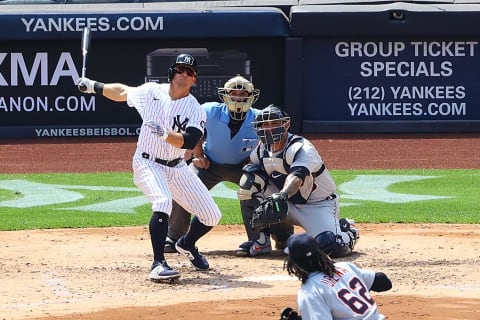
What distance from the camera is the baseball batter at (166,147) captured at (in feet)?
25.5

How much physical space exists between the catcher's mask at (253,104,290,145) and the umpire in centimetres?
85

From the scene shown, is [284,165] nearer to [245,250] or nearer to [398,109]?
[245,250]

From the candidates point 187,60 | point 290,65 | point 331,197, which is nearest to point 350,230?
point 331,197

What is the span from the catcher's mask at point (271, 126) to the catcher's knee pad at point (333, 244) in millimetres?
839

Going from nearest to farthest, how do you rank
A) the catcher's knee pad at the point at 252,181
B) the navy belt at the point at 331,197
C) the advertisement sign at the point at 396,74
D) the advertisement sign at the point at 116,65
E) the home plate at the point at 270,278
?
the home plate at the point at 270,278 < the catcher's knee pad at the point at 252,181 < the navy belt at the point at 331,197 < the advertisement sign at the point at 116,65 < the advertisement sign at the point at 396,74

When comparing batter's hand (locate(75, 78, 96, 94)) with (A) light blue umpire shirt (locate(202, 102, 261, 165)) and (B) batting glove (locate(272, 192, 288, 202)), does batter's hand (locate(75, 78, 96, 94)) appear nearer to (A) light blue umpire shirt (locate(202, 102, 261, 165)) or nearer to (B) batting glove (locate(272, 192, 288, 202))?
(A) light blue umpire shirt (locate(202, 102, 261, 165))

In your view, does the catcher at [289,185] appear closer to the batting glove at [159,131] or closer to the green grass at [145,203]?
the batting glove at [159,131]

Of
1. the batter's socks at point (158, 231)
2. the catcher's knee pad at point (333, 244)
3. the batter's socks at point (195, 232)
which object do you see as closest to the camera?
the catcher's knee pad at point (333, 244)

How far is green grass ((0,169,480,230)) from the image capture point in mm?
11273

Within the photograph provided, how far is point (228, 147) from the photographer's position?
9250mm

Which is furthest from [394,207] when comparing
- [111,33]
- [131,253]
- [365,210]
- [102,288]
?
[111,33]

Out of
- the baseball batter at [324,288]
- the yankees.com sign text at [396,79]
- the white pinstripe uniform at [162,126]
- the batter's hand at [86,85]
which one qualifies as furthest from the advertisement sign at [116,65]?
the baseball batter at [324,288]

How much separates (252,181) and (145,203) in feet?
13.8

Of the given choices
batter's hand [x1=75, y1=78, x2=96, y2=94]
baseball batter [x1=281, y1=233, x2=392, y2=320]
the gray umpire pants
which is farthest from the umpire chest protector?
baseball batter [x1=281, y1=233, x2=392, y2=320]
